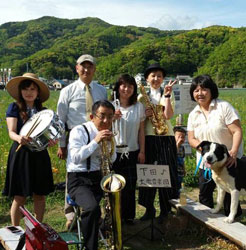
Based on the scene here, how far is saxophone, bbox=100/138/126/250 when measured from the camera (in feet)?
11.4

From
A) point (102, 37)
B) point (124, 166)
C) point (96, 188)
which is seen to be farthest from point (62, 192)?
point (102, 37)

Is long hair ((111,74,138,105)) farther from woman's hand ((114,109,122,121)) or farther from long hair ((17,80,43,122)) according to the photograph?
long hair ((17,80,43,122))

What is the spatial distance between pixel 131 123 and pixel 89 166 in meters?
0.97

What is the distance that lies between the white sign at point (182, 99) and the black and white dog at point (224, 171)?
10.8ft

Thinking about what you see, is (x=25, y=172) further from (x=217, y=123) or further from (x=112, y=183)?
(x=217, y=123)

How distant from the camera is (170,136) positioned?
15.4ft

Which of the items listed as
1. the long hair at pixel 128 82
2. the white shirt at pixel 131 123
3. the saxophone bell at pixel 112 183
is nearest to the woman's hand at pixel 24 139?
the saxophone bell at pixel 112 183

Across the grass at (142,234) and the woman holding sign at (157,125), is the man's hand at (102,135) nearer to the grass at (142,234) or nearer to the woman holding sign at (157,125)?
the woman holding sign at (157,125)

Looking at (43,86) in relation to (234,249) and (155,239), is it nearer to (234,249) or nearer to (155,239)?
(155,239)

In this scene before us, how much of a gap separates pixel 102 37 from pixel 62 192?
121731mm

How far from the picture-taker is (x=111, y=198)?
3488mm

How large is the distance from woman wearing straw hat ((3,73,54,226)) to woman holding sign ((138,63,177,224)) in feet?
4.70

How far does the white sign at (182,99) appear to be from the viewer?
743cm

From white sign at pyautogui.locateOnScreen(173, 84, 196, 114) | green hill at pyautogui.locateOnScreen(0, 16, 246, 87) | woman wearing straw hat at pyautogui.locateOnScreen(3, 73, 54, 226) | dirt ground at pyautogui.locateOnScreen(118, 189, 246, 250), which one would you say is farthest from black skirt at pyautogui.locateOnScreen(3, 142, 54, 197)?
green hill at pyautogui.locateOnScreen(0, 16, 246, 87)
